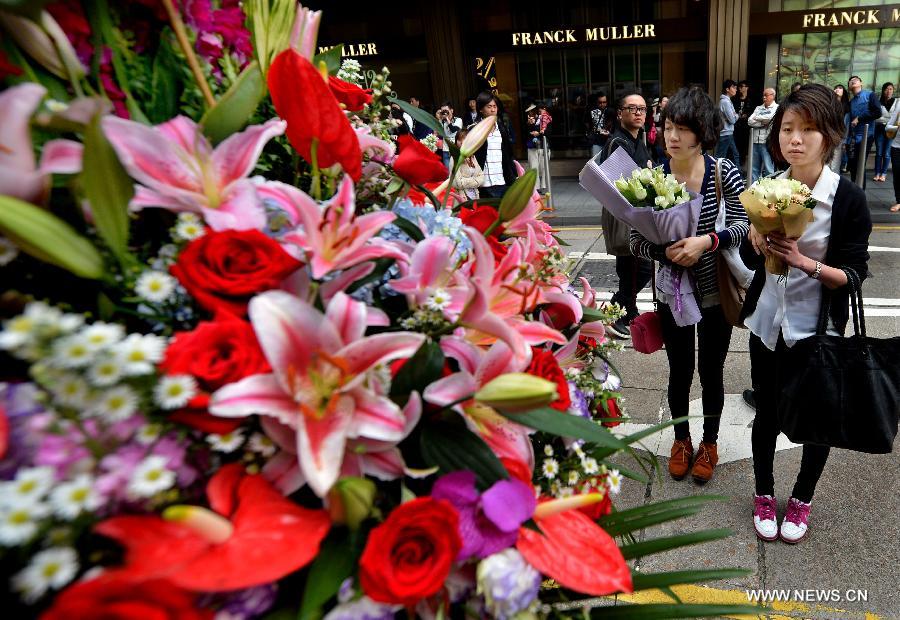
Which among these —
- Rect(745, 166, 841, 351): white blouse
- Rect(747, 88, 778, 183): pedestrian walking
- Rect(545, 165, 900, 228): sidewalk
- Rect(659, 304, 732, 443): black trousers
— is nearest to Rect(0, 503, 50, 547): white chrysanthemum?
Rect(745, 166, 841, 351): white blouse

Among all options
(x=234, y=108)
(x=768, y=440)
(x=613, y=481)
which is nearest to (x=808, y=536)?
(x=768, y=440)

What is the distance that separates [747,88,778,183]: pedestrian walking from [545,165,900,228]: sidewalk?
4.58ft

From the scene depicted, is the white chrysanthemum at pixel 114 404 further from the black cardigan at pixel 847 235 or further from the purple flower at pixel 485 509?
the black cardigan at pixel 847 235

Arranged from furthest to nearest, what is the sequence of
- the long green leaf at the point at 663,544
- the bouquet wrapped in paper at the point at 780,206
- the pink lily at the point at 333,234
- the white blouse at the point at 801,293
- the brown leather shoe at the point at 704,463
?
1. the brown leather shoe at the point at 704,463
2. the white blouse at the point at 801,293
3. the bouquet wrapped in paper at the point at 780,206
4. the long green leaf at the point at 663,544
5. the pink lily at the point at 333,234

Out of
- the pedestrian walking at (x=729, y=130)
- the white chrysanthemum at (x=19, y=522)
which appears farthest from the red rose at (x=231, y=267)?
the pedestrian walking at (x=729, y=130)

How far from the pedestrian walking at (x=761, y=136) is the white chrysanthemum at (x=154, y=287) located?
31.5 ft

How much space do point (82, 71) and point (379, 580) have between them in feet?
2.06

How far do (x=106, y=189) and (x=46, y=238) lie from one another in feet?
0.29

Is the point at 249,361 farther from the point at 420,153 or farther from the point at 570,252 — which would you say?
the point at 570,252

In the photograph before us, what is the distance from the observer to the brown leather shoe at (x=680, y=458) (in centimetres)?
297

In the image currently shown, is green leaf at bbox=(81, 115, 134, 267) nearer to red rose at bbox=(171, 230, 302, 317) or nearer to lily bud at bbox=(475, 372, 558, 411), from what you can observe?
red rose at bbox=(171, 230, 302, 317)

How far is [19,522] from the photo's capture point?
0.47m

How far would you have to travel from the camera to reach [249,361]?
0.60 meters

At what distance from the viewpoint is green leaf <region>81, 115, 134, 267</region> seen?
0.59 metres
